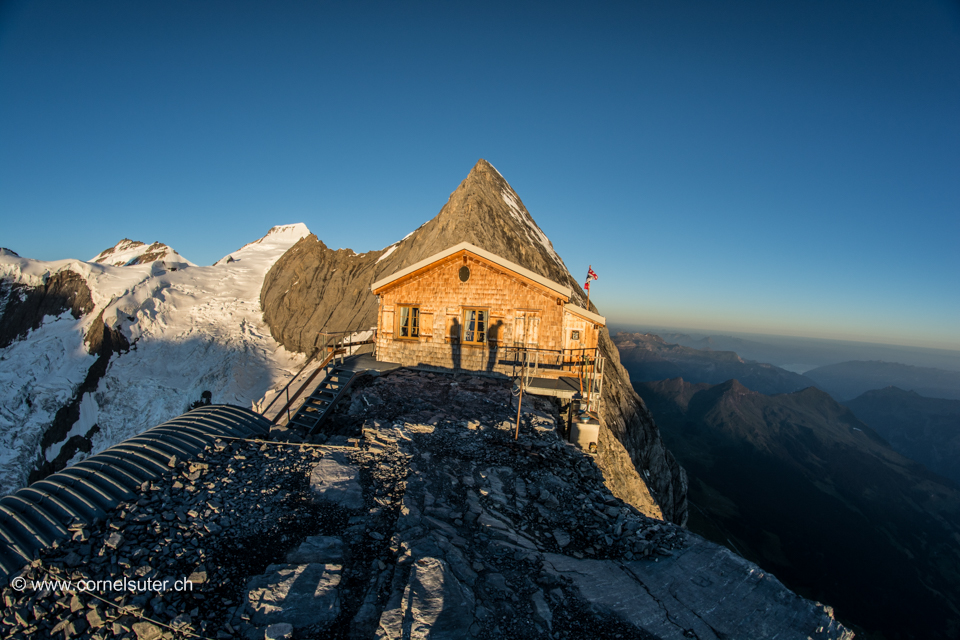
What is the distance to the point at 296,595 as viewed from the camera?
4680 millimetres

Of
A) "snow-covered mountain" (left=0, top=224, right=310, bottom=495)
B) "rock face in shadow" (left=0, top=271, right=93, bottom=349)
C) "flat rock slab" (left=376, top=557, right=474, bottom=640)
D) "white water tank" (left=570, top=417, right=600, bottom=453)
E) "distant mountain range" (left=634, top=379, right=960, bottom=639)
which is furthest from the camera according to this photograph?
"rock face in shadow" (left=0, top=271, right=93, bottom=349)

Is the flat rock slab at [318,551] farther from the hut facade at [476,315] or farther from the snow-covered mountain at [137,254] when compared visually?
the snow-covered mountain at [137,254]

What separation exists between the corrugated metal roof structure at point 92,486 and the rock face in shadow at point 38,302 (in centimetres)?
5133

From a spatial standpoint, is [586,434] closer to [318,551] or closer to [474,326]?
[474,326]

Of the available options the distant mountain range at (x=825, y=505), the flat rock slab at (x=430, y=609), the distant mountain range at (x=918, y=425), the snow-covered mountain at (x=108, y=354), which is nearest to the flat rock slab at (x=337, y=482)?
the flat rock slab at (x=430, y=609)

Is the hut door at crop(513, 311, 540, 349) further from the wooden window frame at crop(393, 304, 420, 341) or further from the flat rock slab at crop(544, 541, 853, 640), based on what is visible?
the flat rock slab at crop(544, 541, 853, 640)

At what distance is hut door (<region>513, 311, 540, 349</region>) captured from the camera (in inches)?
626

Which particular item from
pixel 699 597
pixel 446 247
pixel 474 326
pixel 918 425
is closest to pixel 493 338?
pixel 474 326

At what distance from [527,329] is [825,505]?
71.6 metres

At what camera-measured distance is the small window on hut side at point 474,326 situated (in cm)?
1641

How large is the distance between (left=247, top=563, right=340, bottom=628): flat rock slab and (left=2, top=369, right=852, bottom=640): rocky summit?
20 millimetres

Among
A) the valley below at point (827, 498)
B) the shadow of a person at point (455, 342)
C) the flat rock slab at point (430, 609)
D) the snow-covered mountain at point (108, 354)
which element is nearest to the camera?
the flat rock slab at point (430, 609)

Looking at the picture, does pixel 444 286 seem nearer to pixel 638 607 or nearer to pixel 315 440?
pixel 315 440

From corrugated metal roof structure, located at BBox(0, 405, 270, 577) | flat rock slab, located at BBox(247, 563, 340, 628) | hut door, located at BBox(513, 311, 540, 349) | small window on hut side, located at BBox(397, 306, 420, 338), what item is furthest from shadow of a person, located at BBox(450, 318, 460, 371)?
flat rock slab, located at BBox(247, 563, 340, 628)
